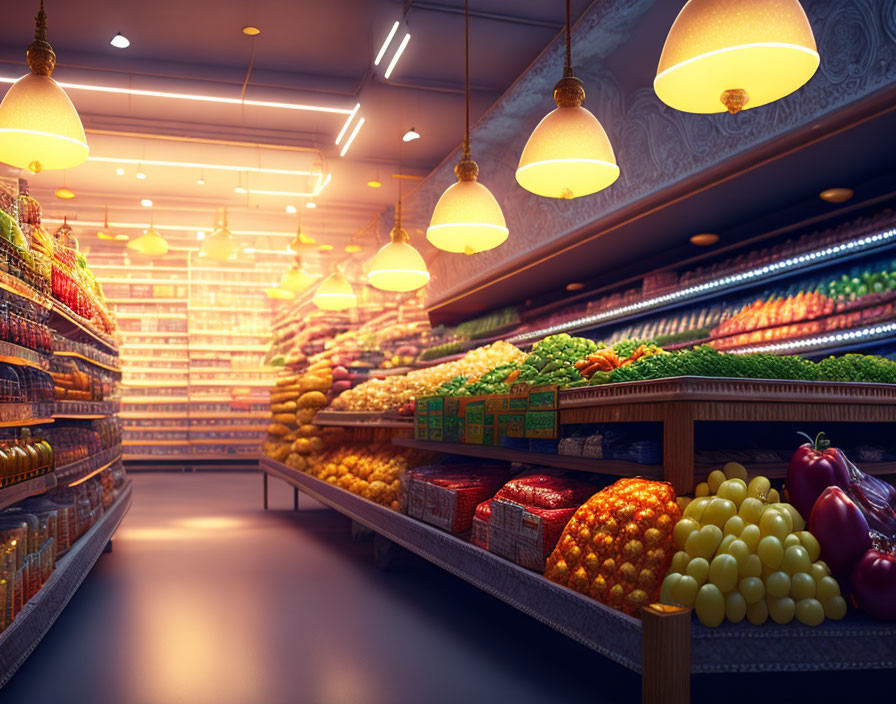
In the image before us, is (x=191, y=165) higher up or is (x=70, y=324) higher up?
(x=191, y=165)

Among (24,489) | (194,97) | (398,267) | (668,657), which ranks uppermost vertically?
(194,97)

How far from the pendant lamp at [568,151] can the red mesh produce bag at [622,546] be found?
154 cm

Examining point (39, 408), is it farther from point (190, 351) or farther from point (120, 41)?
point (190, 351)

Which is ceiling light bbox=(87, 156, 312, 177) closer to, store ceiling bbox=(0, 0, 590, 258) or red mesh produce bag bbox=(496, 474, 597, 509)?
store ceiling bbox=(0, 0, 590, 258)

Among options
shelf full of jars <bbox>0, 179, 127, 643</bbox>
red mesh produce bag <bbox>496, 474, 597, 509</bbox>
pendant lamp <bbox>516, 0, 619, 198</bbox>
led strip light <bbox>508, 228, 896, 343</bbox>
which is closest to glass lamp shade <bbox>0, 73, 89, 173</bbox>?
shelf full of jars <bbox>0, 179, 127, 643</bbox>

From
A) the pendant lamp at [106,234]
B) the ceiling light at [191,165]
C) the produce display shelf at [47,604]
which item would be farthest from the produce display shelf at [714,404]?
the pendant lamp at [106,234]

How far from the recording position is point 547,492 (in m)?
3.20

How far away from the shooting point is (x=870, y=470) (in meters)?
3.04

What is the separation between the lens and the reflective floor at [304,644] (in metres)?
2.71

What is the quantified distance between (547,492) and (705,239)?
11.8ft

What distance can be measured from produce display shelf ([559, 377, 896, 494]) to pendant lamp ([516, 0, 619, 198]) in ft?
3.69

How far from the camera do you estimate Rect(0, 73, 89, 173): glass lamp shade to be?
390 cm

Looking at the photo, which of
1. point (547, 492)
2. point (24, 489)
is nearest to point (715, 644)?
point (547, 492)

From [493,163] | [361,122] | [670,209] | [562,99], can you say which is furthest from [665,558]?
[361,122]
